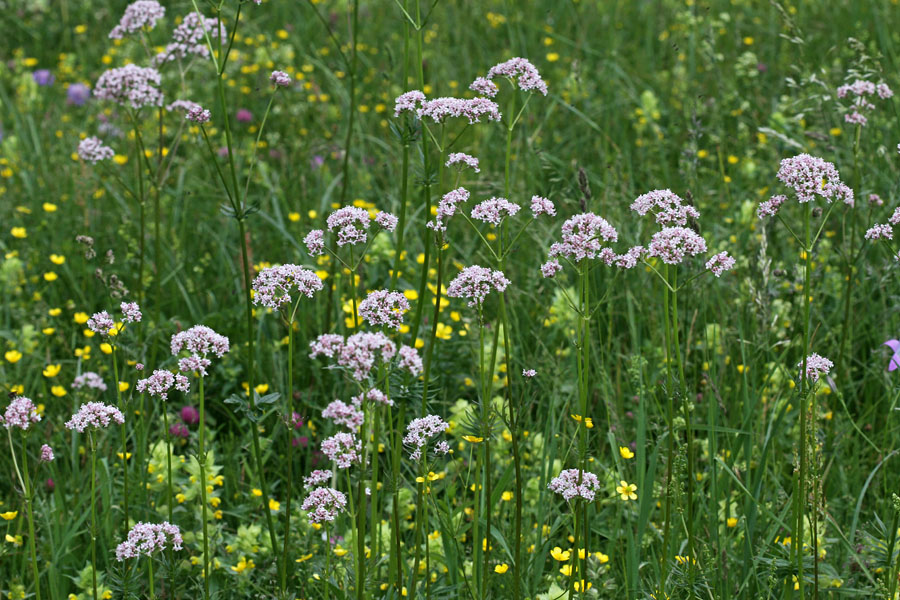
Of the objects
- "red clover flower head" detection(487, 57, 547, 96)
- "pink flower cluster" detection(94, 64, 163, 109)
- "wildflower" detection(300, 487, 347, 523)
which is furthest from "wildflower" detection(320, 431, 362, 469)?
"pink flower cluster" detection(94, 64, 163, 109)

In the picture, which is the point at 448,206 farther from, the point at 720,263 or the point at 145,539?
the point at 145,539

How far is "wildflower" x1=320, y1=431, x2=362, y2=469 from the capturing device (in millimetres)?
1863

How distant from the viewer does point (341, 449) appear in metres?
1.95

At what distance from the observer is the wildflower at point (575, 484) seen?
6.12 ft

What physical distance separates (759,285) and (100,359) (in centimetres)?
225

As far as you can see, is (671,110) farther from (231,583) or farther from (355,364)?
(355,364)

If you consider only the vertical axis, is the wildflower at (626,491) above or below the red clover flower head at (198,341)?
below

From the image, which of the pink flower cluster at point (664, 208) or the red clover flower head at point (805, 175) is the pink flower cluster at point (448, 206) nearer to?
the pink flower cluster at point (664, 208)

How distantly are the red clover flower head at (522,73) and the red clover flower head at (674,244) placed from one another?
0.49 metres

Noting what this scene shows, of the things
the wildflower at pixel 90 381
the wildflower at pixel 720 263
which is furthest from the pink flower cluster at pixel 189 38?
the wildflower at pixel 720 263

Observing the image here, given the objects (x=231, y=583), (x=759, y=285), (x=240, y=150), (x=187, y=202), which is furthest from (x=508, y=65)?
(x=240, y=150)

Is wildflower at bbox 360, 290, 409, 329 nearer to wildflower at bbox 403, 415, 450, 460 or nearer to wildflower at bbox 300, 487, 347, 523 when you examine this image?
wildflower at bbox 403, 415, 450, 460

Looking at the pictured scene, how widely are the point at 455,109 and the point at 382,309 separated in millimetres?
488

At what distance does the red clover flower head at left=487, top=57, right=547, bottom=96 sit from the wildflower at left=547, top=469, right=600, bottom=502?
841 millimetres
